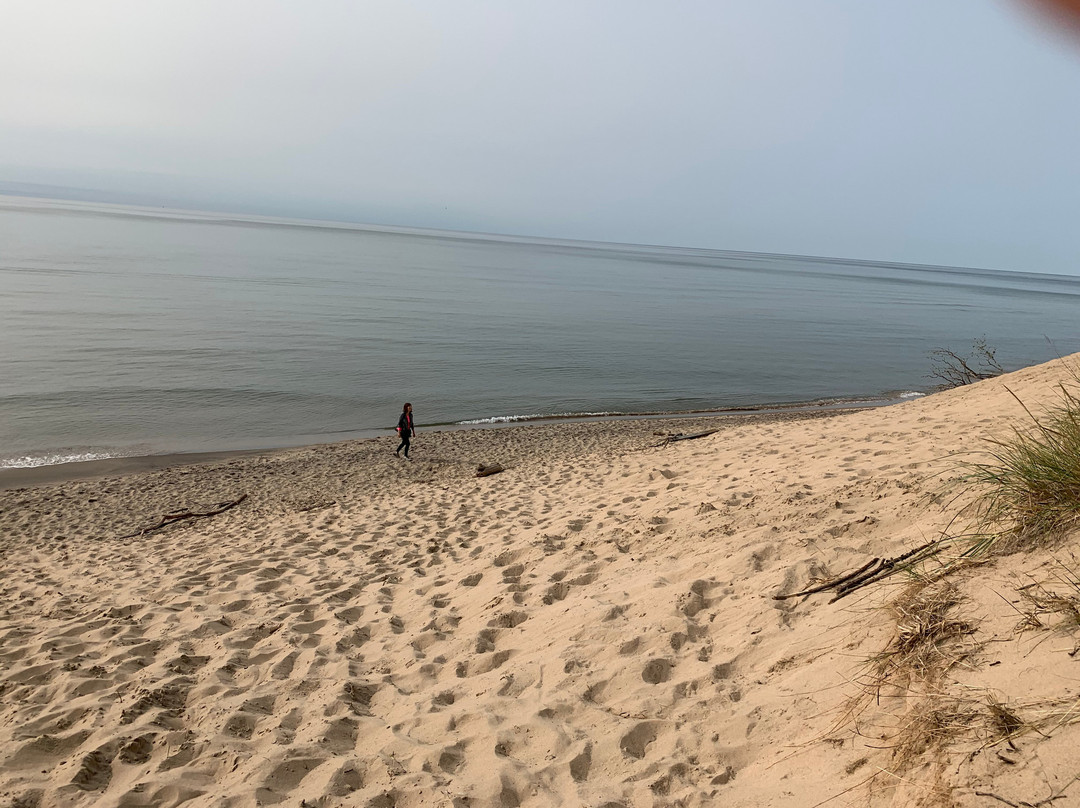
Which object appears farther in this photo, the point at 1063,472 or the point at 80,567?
the point at 80,567

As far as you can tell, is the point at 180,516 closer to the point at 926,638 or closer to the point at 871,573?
the point at 871,573

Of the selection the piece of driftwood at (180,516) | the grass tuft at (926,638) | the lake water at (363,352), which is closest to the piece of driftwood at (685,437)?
the lake water at (363,352)

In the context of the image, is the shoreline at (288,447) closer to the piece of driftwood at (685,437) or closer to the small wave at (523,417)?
the small wave at (523,417)

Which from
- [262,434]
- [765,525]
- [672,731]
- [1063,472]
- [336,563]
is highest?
[1063,472]

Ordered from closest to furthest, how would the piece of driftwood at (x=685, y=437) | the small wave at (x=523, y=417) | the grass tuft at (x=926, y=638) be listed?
the grass tuft at (x=926, y=638) → the piece of driftwood at (x=685, y=437) → the small wave at (x=523, y=417)

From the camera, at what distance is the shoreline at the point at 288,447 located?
508 inches

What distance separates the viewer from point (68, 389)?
Answer: 18844 millimetres

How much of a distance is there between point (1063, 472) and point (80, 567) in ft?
30.4

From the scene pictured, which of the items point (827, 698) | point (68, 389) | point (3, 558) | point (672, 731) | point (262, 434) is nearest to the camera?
point (827, 698)

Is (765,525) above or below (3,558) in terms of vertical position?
above

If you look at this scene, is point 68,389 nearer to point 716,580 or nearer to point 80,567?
point 80,567

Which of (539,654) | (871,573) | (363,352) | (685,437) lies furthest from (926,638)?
(363,352)

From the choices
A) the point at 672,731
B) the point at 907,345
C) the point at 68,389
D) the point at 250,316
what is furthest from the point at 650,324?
the point at 672,731

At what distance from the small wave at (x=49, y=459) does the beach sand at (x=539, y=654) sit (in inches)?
→ 245
